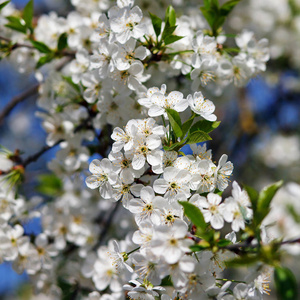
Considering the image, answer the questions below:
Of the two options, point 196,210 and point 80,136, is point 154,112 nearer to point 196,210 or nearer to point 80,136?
point 196,210

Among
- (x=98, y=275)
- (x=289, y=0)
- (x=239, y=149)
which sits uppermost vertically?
(x=289, y=0)

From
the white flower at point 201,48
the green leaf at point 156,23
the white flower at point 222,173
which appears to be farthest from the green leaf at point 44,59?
the white flower at point 222,173

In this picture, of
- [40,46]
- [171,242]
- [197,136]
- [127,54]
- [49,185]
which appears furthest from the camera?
[49,185]

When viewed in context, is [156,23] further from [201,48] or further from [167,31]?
[201,48]

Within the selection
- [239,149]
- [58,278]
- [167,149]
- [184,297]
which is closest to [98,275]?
[58,278]

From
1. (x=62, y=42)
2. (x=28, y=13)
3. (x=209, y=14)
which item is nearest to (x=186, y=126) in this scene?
(x=209, y=14)

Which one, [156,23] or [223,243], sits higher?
[156,23]

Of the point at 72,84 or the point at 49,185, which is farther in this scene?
the point at 49,185

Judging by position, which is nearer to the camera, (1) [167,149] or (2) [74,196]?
(1) [167,149]
